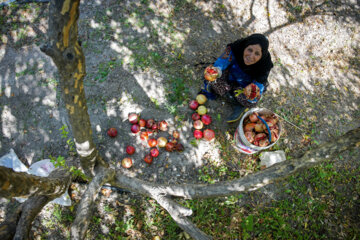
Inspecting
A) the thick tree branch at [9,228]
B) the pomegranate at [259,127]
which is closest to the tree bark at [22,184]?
the thick tree branch at [9,228]

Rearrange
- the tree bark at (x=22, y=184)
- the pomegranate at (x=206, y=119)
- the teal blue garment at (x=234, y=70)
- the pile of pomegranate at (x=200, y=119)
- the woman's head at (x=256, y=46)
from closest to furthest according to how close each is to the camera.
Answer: the tree bark at (x=22, y=184), the woman's head at (x=256, y=46), the teal blue garment at (x=234, y=70), the pile of pomegranate at (x=200, y=119), the pomegranate at (x=206, y=119)

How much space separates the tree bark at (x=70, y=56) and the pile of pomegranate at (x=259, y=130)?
2576 millimetres

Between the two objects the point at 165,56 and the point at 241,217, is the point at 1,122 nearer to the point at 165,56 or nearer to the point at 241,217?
the point at 165,56

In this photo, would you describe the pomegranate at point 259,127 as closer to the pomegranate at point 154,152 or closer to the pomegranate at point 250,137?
the pomegranate at point 250,137

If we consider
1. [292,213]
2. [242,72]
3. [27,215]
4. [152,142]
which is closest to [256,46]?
[242,72]

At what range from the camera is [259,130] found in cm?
375

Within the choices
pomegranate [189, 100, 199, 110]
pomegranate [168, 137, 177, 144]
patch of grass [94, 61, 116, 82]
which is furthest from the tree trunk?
pomegranate [189, 100, 199, 110]

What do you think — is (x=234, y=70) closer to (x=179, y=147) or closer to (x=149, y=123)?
(x=179, y=147)

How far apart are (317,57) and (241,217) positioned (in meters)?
4.45

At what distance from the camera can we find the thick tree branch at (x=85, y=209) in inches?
92.0

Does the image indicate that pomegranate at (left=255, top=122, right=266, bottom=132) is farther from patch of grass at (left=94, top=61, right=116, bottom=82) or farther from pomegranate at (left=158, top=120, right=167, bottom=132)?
patch of grass at (left=94, top=61, right=116, bottom=82)

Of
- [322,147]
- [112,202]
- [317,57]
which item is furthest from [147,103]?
[317,57]

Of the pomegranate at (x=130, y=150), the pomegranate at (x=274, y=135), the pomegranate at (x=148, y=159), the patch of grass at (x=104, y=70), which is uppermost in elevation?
the patch of grass at (x=104, y=70)

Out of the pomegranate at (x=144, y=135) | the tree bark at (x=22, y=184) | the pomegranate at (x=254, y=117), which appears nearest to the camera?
the tree bark at (x=22, y=184)
